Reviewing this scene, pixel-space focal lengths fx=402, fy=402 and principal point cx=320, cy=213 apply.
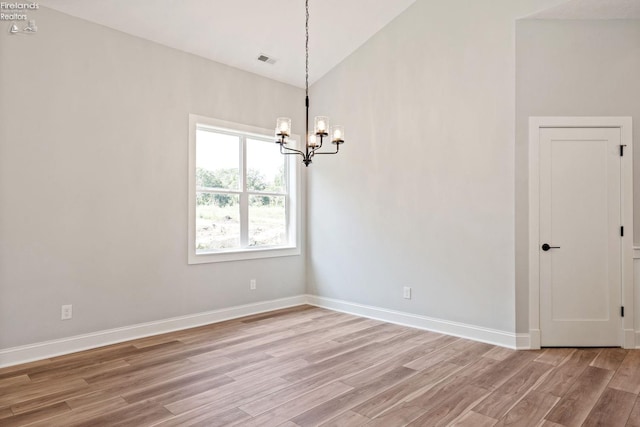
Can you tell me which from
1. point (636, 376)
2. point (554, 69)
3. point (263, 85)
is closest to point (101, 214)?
point (263, 85)

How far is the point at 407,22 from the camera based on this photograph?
15.7 feet

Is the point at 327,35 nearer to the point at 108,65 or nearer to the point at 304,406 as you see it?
the point at 108,65

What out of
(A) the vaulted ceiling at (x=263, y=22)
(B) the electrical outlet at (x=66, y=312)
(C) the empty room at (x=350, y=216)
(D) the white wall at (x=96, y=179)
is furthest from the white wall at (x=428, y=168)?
(B) the electrical outlet at (x=66, y=312)

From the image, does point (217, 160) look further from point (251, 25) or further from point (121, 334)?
point (121, 334)

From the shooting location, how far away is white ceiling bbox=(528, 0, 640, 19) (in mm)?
3672

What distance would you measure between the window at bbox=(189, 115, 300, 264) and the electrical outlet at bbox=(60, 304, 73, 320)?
4.24ft

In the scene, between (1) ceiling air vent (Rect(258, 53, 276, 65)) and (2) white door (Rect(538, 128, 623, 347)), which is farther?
(1) ceiling air vent (Rect(258, 53, 276, 65))

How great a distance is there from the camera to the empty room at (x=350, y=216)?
3045 millimetres

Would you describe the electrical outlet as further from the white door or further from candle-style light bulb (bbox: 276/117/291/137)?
the white door

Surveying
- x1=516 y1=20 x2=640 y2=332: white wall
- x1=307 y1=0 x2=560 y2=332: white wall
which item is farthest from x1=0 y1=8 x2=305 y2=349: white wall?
x1=516 y1=20 x2=640 y2=332: white wall

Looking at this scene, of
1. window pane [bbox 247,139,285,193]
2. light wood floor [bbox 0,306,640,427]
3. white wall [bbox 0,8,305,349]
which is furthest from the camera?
window pane [bbox 247,139,285,193]

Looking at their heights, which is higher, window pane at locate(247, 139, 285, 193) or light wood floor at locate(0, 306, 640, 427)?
window pane at locate(247, 139, 285, 193)

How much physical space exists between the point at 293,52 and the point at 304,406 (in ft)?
13.6

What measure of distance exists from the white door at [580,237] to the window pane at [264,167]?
3.34 metres
